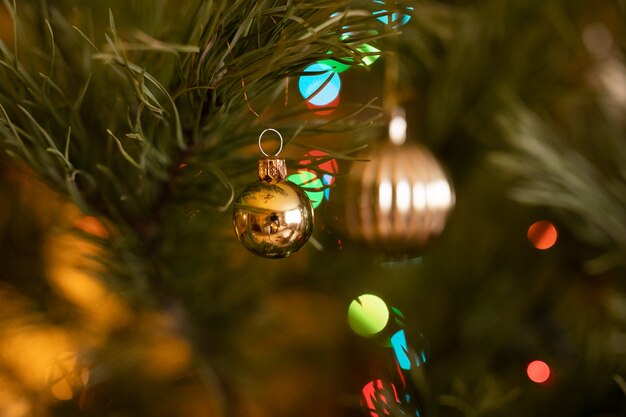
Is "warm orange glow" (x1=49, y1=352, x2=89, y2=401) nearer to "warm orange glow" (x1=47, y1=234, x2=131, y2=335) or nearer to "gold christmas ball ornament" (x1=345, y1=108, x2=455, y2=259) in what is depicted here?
"warm orange glow" (x1=47, y1=234, x2=131, y2=335)

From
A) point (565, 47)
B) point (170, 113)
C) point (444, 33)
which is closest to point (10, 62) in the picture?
point (170, 113)

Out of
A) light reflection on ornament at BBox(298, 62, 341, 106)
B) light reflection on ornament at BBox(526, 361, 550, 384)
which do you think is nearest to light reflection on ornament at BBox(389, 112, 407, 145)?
light reflection on ornament at BBox(298, 62, 341, 106)

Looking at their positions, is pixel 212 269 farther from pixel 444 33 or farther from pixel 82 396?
pixel 444 33

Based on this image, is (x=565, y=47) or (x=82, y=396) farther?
(x=565, y=47)

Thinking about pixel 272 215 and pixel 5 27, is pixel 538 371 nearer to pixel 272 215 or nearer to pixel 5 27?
pixel 272 215

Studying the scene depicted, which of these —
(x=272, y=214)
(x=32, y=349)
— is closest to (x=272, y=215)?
(x=272, y=214)

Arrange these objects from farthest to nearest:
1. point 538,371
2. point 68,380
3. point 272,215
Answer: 1. point 538,371
2. point 68,380
3. point 272,215
